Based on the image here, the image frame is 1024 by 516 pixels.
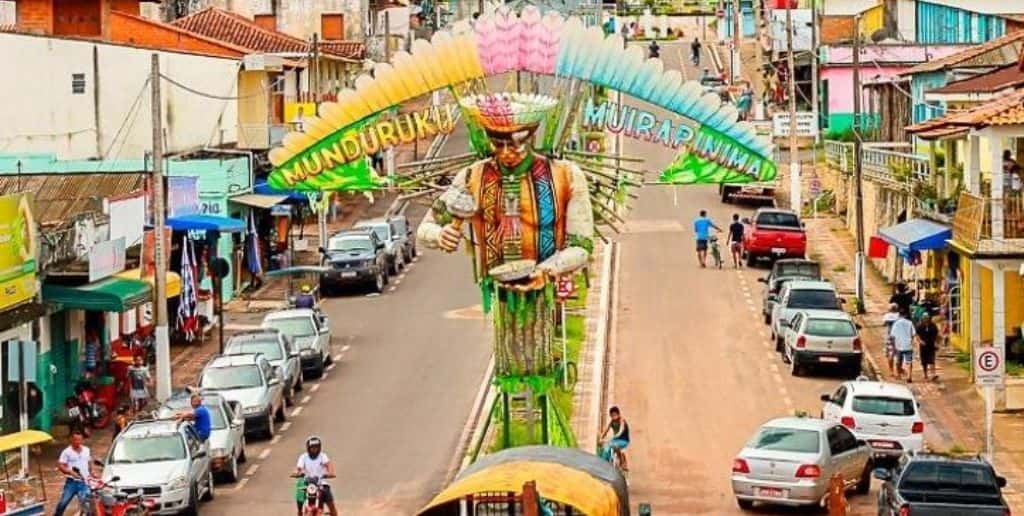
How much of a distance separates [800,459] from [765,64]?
70288 mm

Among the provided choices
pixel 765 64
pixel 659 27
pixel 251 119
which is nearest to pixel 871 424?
pixel 251 119

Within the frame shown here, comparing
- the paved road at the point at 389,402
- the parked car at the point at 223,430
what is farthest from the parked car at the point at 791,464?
the parked car at the point at 223,430

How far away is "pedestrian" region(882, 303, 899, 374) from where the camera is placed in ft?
169

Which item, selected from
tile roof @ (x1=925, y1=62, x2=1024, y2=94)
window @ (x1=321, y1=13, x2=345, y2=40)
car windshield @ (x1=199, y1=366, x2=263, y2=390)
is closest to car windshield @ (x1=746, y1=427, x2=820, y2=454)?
car windshield @ (x1=199, y1=366, x2=263, y2=390)

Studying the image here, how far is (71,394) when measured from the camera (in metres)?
48.2

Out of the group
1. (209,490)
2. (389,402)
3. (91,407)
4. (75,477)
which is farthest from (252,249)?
(75,477)

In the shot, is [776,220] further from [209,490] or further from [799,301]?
[209,490]

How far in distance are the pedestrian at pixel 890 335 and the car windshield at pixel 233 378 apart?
1348 cm

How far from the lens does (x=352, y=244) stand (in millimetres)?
64562

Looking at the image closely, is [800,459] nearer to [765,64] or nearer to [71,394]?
[71,394]

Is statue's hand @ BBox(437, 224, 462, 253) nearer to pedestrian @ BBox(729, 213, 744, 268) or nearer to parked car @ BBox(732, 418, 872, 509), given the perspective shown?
parked car @ BBox(732, 418, 872, 509)

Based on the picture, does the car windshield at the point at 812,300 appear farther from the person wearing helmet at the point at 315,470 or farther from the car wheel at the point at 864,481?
the person wearing helmet at the point at 315,470

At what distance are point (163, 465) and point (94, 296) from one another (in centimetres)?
1017

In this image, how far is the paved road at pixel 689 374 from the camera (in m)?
41.4
